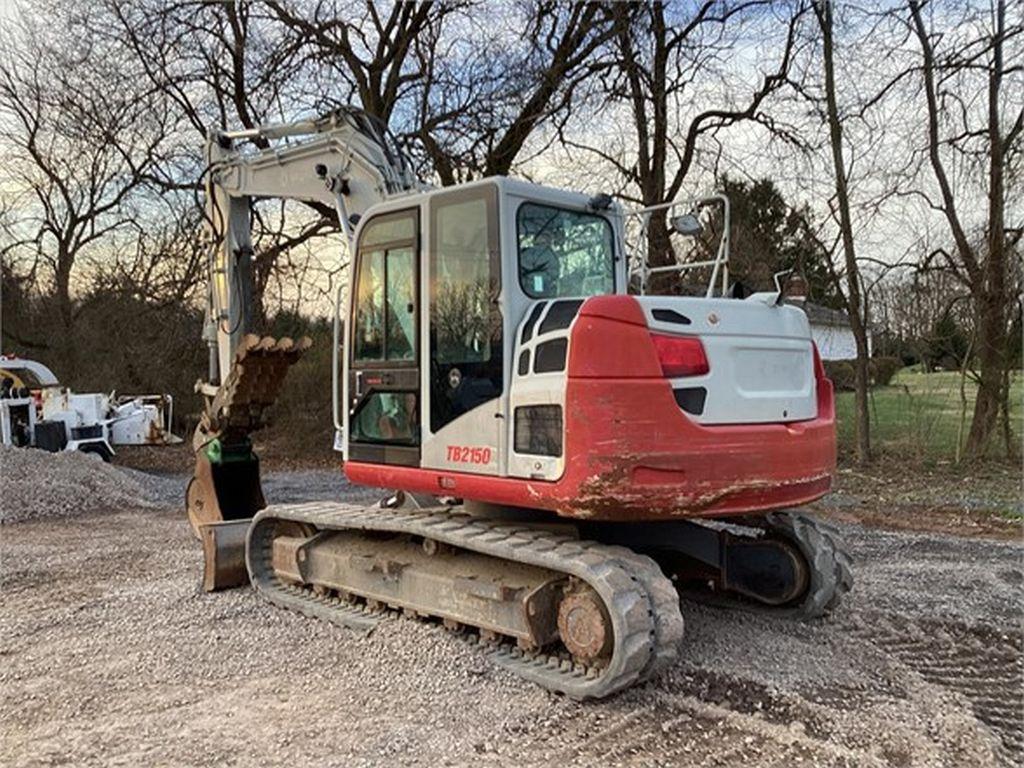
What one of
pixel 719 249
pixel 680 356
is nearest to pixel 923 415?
pixel 719 249

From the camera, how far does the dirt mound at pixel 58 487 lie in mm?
9617

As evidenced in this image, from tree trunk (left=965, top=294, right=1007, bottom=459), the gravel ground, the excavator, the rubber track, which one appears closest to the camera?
the gravel ground

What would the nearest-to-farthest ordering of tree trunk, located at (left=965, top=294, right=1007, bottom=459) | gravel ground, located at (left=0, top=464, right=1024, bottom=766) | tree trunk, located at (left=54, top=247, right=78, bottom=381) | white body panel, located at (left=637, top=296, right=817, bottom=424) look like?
1. gravel ground, located at (left=0, top=464, right=1024, bottom=766)
2. white body panel, located at (left=637, top=296, right=817, bottom=424)
3. tree trunk, located at (left=965, top=294, right=1007, bottom=459)
4. tree trunk, located at (left=54, top=247, right=78, bottom=381)

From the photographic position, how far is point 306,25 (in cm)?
1356

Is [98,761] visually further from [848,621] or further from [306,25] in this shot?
[306,25]

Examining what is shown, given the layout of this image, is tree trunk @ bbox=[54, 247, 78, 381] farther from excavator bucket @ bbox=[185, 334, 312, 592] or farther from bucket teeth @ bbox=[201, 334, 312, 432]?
bucket teeth @ bbox=[201, 334, 312, 432]

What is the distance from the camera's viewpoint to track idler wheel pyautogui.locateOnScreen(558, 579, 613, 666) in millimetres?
3824

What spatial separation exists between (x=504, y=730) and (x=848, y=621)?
2392mm

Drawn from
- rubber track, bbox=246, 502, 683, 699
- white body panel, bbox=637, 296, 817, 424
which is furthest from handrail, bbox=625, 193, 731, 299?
rubber track, bbox=246, 502, 683, 699

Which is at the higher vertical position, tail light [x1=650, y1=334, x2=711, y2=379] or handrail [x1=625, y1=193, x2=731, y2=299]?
handrail [x1=625, y1=193, x2=731, y2=299]

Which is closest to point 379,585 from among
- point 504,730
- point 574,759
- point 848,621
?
point 504,730

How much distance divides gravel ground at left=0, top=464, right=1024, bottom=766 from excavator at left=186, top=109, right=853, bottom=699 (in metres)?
0.20

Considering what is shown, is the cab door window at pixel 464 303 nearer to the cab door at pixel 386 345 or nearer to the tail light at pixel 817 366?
the cab door at pixel 386 345

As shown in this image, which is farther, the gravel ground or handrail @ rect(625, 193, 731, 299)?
handrail @ rect(625, 193, 731, 299)
